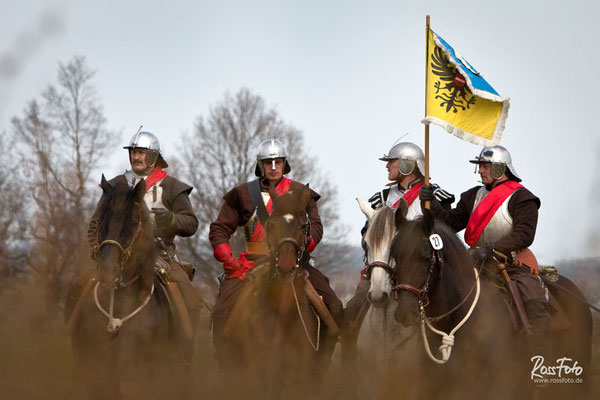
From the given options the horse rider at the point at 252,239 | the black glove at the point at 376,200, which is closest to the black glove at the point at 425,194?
the horse rider at the point at 252,239

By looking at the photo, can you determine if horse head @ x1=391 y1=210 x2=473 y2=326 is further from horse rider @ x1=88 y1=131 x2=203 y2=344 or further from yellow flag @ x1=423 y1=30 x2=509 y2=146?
horse rider @ x1=88 y1=131 x2=203 y2=344

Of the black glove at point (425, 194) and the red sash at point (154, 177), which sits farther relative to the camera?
the red sash at point (154, 177)

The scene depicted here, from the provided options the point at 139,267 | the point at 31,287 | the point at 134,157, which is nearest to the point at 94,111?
the point at 31,287

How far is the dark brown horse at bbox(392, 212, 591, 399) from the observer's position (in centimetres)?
665

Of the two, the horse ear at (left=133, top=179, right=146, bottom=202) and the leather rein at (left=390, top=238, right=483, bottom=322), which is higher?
the horse ear at (left=133, top=179, right=146, bottom=202)

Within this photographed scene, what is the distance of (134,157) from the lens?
365 inches

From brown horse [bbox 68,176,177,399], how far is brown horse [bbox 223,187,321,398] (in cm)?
85

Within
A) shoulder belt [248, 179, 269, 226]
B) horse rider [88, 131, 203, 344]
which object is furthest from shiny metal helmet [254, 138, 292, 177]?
horse rider [88, 131, 203, 344]

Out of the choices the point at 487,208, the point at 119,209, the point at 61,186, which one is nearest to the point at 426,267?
the point at 487,208

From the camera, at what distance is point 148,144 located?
929 cm

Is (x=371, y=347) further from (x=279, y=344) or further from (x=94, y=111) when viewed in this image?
(x=94, y=111)

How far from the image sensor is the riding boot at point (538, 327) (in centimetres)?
800

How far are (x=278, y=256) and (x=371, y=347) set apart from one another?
1395 mm

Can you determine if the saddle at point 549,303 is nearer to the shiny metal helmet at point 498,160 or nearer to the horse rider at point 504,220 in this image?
the horse rider at point 504,220
